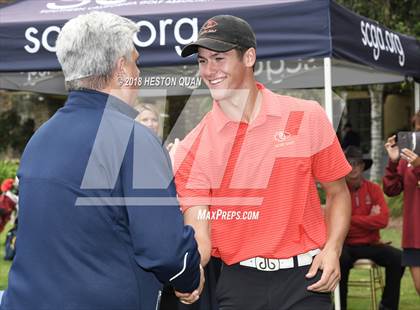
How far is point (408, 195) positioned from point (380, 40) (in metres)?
1.41

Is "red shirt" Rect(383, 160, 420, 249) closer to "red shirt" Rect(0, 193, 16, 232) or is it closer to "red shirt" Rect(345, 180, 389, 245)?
"red shirt" Rect(345, 180, 389, 245)

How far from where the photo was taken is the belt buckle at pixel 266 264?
347 centimetres

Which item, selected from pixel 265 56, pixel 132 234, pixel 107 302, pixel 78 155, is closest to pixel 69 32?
pixel 78 155

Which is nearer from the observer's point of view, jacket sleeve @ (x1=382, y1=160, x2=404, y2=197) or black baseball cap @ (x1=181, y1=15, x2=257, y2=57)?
black baseball cap @ (x1=181, y1=15, x2=257, y2=57)

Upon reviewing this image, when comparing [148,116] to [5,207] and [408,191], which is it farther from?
[5,207]

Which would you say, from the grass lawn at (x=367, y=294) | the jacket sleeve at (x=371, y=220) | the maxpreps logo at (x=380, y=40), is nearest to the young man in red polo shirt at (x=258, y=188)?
the maxpreps logo at (x=380, y=40)

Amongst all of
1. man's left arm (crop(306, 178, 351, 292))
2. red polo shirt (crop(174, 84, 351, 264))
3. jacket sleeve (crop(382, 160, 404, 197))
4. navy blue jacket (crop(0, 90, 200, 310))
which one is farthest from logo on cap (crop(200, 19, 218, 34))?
jacket sleeve (crop(382, 160, 404, 197))

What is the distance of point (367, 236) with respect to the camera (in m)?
7.89

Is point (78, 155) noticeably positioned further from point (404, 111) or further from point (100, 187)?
point (404, 111)

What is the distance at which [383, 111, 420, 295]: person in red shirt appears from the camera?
7.01 m

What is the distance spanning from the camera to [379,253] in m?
7.86

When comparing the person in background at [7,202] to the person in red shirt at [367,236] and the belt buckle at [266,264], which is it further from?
the belt buckle at [266,264]

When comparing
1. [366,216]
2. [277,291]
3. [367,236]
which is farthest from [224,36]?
[367,236]

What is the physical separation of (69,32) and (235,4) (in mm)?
3210
